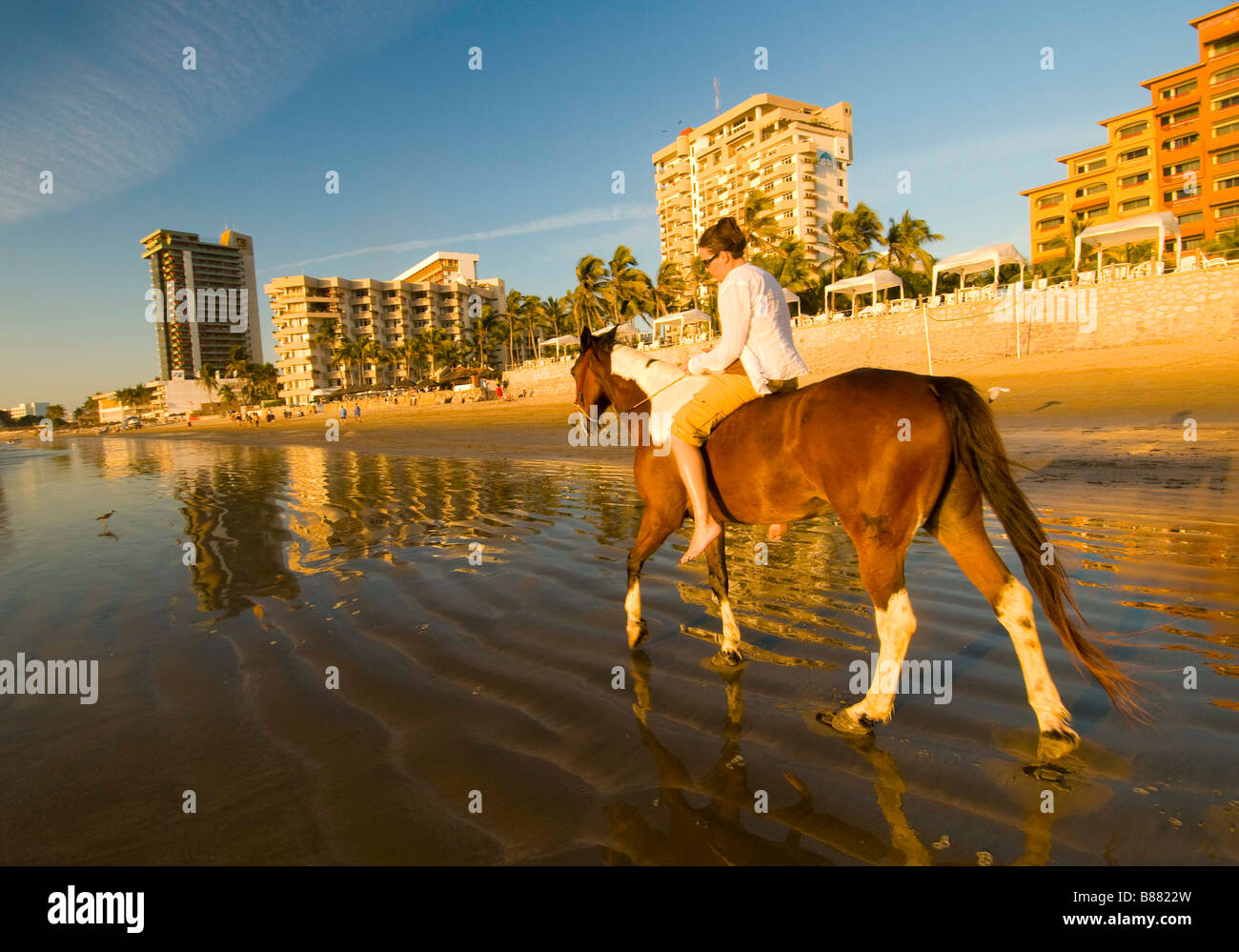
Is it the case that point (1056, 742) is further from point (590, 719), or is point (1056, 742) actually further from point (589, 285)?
point (589, 285)

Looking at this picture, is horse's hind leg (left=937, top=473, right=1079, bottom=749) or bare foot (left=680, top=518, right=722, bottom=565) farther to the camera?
bare foot (left=680, top=518, right=722, bottom=565)

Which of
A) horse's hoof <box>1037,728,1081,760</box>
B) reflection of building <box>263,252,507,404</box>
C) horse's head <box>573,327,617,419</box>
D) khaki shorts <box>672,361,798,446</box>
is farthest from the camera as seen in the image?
reflection of building <box>263,252,507,404</box>

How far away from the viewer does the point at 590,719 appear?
3.70 metres

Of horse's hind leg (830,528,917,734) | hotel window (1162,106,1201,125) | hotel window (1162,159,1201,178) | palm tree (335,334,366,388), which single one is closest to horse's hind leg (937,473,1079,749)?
horse's hind leg (830,528,917,734)

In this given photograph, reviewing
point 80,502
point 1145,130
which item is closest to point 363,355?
point 80,502

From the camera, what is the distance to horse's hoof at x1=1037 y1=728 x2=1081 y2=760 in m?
3.05

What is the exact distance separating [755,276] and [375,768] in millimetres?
3861

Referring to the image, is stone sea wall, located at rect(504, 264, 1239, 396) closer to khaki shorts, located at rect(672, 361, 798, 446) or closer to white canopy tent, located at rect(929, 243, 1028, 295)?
white canopy tent, located at rect(929, 243, 1028, 295)

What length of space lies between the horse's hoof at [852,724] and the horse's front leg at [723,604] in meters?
1.01

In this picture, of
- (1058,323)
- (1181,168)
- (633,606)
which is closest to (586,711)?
(633,606)

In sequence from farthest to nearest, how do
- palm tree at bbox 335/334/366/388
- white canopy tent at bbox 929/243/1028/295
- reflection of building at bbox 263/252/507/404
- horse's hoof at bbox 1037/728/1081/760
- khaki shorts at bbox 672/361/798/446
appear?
reflection of building at bbox 263/252/507/404 < palm tree at bbox 335/334/366/388 < white canopy tent at bbox 929/243/1028/295 < khaki shorts at bbox 672/361/798/446 < horse's hoof at bbox 1037/728/1081/760

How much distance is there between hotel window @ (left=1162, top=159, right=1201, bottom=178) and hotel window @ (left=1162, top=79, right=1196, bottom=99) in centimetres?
727

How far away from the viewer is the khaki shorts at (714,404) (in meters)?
4.34
